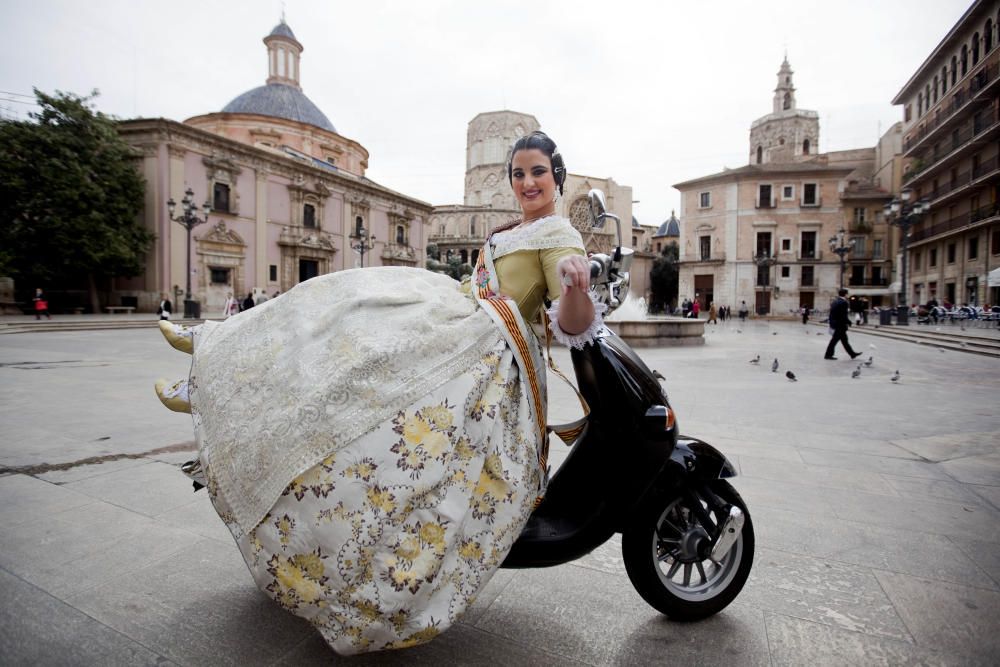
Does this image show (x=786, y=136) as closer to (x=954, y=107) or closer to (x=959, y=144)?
(x=954, y=107)

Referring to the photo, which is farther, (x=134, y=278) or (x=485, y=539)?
(x=134, y=278)

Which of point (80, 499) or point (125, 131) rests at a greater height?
point (125, 131)

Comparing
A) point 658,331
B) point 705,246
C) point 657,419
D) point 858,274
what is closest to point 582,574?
point 657,419

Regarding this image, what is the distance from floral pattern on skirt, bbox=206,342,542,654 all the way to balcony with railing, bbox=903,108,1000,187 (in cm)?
3491

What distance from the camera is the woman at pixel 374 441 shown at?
4.13 ft

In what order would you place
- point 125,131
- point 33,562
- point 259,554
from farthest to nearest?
1. point 125,131
2. point 33,562
3. point 259,554

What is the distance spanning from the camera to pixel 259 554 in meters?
1.29

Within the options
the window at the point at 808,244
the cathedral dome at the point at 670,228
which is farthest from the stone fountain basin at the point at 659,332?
the cathedral dome at the point at 670,228

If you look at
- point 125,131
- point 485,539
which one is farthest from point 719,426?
point 125,131

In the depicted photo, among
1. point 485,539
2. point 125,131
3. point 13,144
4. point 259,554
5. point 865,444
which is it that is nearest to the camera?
point 259,554

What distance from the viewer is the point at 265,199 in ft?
93.6

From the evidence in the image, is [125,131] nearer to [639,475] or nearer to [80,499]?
[80,499]

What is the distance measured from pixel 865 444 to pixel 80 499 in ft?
17.8

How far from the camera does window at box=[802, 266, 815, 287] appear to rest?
40.3 metres
